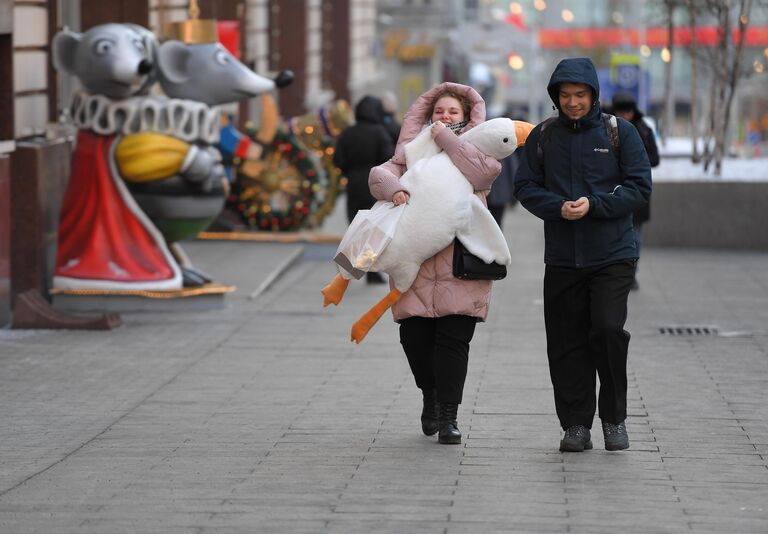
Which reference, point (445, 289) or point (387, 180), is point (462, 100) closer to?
point (387, 180)

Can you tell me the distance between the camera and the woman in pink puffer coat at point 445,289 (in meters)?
8.16

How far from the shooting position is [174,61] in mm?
13570

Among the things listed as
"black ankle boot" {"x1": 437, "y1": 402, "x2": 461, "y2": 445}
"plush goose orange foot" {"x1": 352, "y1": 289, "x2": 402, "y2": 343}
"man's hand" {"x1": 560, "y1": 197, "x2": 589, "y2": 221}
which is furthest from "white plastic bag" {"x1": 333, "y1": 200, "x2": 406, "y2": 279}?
"man's hand" {"x1": 560, "y1": 197, "x2": 589, "y2": 221}

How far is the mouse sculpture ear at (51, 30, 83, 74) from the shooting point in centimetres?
1322

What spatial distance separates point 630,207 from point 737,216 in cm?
1225

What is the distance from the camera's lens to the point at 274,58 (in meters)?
28.1

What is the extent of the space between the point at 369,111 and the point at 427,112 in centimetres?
791

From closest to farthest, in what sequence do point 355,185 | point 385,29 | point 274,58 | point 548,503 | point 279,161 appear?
point 548,503 → point 355,185 → point 279,161 → point 274,58 → point 385,29

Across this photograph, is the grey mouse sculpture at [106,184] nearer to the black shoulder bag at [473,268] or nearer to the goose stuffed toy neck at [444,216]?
the goose stuffed toy neck at [444,216]

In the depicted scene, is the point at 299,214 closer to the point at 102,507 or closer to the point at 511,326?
the point at 511,326

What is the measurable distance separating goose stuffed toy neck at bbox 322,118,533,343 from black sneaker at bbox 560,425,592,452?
0.82 meters

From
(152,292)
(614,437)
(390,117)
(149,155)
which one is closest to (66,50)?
(149,155)

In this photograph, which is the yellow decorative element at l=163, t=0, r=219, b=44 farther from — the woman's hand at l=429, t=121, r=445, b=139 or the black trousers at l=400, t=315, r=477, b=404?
the black trousers at l=400, t=315, r=477, b=404

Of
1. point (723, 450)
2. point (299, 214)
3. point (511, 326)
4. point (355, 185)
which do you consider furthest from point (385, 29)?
point (723, 450)
